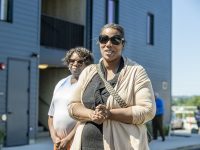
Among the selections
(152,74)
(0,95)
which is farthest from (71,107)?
(152,74)

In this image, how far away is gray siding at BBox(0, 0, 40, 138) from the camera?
47.5 feet

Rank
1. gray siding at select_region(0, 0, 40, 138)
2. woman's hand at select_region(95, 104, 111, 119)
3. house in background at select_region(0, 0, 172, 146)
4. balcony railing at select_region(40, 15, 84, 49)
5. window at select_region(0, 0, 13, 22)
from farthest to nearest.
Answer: balcony railing at select_region(40, 15, 84, 49)
window at select_region(0, 0, 13, 22)
house in background at select_region(0, 0, 172, 146)
gray siding at select_region(0, 0, 40, 138)
woman's hand at select_region(95, 104, 111, 119)

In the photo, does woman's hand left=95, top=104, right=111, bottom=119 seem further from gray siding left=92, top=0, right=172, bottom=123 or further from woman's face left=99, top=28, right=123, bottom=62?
gray siding left=92, top=0, right=172, bottom=123

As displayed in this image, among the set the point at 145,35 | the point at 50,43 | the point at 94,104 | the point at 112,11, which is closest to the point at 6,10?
the point at 50,43

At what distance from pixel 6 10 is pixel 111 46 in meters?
11.9

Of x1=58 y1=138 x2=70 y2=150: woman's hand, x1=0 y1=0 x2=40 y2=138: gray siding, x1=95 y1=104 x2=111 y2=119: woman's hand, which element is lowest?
x1=58 y1=138 x2=70 y2=150: woman's hand

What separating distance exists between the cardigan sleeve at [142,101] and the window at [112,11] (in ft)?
56.2

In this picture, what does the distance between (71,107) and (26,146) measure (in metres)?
11.4

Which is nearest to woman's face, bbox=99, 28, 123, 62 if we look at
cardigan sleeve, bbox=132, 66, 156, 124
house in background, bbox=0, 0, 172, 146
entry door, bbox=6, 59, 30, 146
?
cardigan sleeve, bbox=132, 66, 156, 124

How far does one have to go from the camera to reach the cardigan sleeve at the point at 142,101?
3324mm

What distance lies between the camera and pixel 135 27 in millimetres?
22406

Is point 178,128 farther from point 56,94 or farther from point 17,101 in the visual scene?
point 56,94

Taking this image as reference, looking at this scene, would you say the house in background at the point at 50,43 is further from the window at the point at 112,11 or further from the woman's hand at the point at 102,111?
the woman's hand at the point at 102,111

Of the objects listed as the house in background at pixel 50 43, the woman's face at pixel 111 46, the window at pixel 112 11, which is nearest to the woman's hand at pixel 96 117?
the woman's face at pixel 111 46
